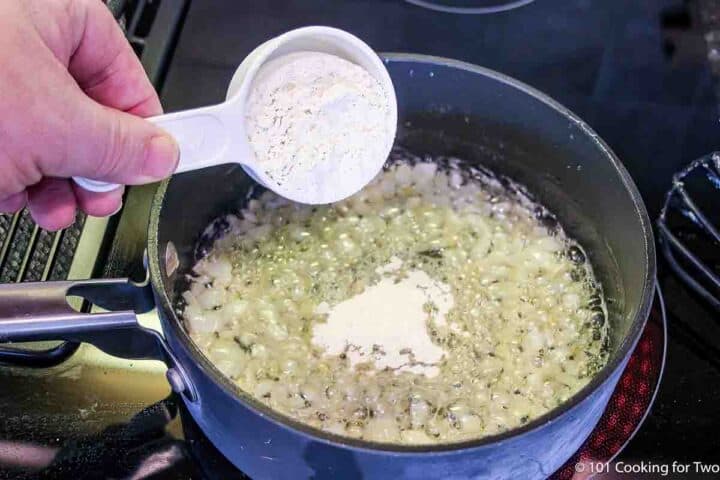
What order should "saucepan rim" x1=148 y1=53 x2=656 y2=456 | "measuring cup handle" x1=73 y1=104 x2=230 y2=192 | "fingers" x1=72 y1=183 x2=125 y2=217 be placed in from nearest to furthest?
1. "saucepan rim" x1=148 y1=53 x2=656 y2=456
2. "measuring cup handle" x1=73 y1=104 x2=230 y2=192
3. "fingers" x1=72 y1=183 x2=125 y2=217

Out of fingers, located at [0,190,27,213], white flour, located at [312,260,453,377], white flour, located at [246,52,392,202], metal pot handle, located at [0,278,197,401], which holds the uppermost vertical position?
white flour, located at [246,52,392,202]

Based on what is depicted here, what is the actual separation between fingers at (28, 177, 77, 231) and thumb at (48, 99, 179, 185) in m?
0.15

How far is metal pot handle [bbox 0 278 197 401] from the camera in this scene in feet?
2.54

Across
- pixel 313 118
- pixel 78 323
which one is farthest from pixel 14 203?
pixel 313 118

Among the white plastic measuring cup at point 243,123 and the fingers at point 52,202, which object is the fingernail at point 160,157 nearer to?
the white plastic measuring cup at point 243,123

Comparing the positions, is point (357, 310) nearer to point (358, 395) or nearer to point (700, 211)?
point (358, 395)

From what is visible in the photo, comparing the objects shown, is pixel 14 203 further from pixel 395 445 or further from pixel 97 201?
pixel 395 445

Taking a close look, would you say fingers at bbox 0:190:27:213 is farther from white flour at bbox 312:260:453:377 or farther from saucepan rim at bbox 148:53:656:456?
white flour at bbox 312:260:453:377

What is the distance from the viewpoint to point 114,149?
0.74m

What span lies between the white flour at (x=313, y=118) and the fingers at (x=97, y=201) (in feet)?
0.53

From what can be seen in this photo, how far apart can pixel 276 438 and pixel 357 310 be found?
0.95ft

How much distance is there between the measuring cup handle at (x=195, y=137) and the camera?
805 millimetres

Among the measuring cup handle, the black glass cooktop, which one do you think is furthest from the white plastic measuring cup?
the black glass cooktop

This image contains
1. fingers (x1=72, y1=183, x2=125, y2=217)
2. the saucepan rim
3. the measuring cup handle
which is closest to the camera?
the saucepan rim
